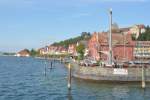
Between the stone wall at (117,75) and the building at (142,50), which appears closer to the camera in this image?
the stone wall at (117,75)

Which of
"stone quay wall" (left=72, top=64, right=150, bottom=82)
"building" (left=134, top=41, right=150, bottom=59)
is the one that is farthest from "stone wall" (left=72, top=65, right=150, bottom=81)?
"building" (left=134, top=41, right=150, bottom=59)

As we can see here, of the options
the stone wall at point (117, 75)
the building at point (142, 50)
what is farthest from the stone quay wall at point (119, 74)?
the building at point (142, 50)

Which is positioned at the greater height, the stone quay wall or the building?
the building

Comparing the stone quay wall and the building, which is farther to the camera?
the building

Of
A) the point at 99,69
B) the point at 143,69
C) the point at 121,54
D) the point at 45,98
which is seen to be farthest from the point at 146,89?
the point at 121,54

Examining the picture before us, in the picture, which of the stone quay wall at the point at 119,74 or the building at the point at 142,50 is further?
the building at the point at 142,50

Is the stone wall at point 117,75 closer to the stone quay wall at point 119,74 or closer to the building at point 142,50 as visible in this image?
the stone quay wall at point 119,74

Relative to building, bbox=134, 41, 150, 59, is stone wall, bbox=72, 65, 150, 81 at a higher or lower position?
lower

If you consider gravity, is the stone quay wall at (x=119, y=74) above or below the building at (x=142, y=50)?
below

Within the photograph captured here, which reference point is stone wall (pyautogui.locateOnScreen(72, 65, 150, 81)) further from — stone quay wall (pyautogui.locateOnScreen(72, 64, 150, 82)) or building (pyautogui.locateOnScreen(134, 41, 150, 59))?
building (pyautogui.locateOnScreen(134, 41, 150, 59))

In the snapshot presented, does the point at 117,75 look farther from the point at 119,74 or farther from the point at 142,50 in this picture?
the point at 142,50

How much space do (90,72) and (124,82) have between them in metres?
6.69

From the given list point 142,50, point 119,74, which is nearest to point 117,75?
point 119,74

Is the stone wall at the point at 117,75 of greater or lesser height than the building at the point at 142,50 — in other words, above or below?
below
